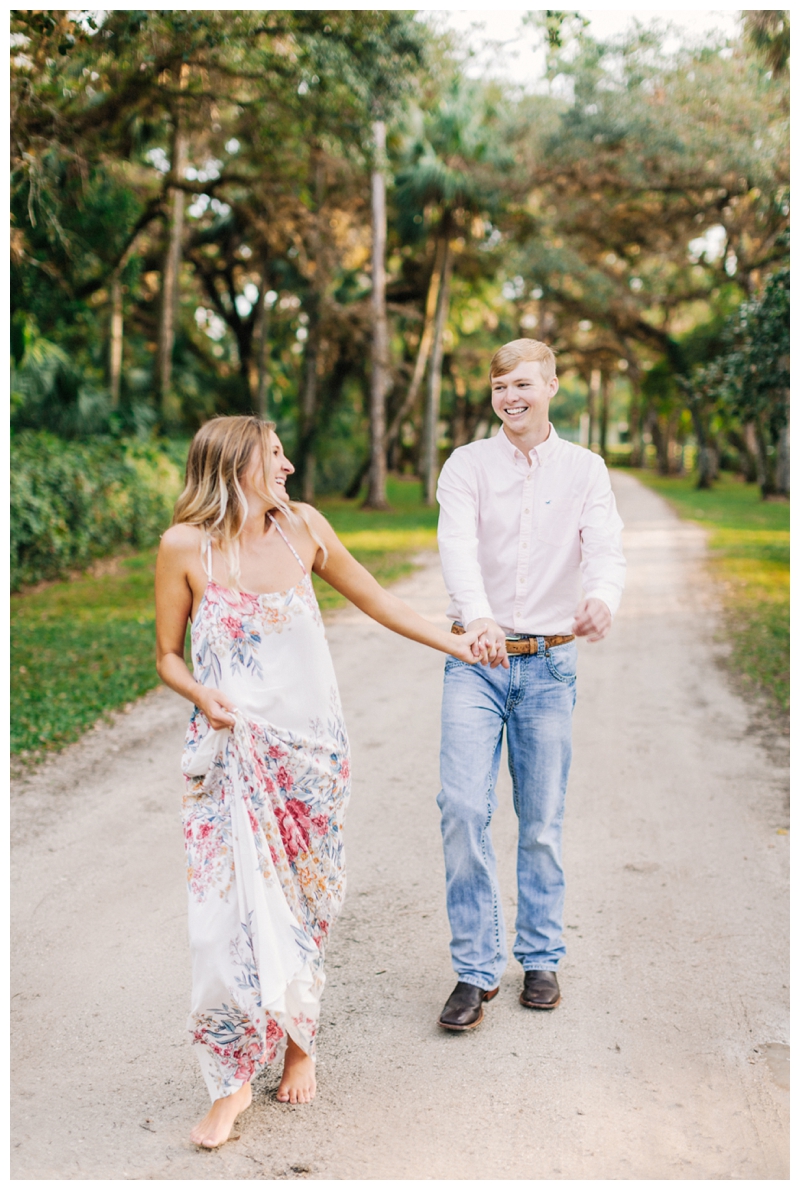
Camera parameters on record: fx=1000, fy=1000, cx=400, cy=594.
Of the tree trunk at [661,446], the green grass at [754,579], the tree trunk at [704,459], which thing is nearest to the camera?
the green grass at [754,579]

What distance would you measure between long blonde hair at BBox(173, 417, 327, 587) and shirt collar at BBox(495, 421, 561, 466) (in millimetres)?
949

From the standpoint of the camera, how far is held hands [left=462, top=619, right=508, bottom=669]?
3.26 metres

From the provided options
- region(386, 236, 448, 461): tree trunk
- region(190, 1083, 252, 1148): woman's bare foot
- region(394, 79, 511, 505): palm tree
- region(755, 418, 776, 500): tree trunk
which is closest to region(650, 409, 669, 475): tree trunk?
region(755, 418, 776, 500): tree trunk

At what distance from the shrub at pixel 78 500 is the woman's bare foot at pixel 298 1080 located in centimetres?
1021

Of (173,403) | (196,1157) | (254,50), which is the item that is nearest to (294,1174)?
(196,1157)

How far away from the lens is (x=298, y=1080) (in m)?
3.03

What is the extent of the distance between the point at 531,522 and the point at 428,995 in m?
1.76

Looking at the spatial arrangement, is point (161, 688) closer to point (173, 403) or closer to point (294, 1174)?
point (294, 1174)

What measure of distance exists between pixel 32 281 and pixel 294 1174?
1438 cm

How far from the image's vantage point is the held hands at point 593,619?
126 inches

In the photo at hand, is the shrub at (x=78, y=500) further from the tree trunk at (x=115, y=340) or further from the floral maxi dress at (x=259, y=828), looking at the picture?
the floral maxi dress at (x=259, y=828)

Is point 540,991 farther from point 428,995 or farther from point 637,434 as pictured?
point 637,434

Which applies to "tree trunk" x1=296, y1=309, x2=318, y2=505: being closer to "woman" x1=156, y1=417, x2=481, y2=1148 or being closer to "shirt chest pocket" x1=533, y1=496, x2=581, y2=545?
"shirt chest pocket" x1=533, y1=496, x2=581, y2=545

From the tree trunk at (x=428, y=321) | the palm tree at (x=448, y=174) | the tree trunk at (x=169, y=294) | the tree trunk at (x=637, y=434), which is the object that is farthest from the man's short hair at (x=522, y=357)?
the tree trunk at (x=637, y=434)
